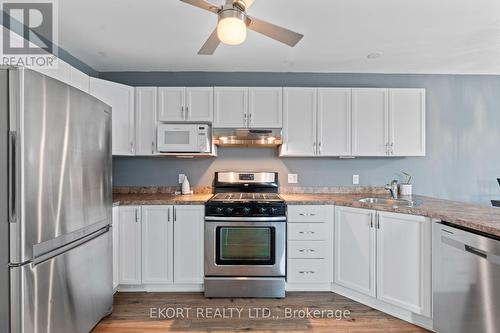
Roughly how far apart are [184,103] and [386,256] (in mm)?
2527

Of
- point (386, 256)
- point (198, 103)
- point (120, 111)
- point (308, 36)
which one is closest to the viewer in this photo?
point (386, 256)

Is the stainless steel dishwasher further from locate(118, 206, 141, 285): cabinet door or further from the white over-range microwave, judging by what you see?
locate(118, 206, 141, 285): cabinet door

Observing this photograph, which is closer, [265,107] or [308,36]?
[308,36]

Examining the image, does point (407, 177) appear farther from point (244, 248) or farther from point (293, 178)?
point (244, 248)

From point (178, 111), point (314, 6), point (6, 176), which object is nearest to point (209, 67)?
point (178, 111)

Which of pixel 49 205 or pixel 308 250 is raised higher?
pixel 49 205

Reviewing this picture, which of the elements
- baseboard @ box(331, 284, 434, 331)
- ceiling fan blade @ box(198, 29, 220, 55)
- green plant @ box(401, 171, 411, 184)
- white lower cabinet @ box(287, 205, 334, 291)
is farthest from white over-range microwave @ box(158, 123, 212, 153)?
green plant @ box(401, 171, 411, 184)

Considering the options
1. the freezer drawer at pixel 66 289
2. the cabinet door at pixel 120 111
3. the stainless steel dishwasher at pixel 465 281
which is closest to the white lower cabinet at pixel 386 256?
the stainless steel dishwasher at pixel 465 281

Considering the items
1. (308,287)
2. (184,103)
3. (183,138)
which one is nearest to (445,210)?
(308,287)

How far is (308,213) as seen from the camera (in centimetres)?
255

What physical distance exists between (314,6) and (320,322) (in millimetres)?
2500

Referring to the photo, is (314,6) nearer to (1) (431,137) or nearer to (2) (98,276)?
(1) (431,137)

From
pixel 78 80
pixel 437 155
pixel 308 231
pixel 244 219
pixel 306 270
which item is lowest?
pixel 306 270

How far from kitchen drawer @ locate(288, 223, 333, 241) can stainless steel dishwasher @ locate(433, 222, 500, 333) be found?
2.97 feet
